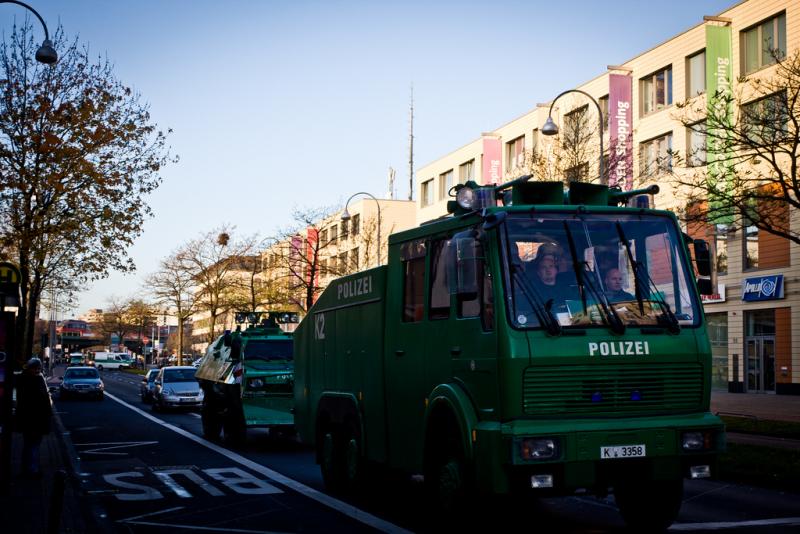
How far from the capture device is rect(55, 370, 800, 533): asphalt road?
9.65 m

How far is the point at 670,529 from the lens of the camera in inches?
365

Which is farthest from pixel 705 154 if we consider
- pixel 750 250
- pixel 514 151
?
pixel 514 151

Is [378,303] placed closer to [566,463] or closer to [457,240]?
[457,240]

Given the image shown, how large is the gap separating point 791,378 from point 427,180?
38841 mm

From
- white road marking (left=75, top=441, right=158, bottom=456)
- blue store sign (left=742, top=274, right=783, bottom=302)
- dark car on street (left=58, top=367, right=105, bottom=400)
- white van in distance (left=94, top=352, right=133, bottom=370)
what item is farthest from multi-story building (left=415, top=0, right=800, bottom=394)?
white van in distance (left=94, top=352, right=133, bottom=370)

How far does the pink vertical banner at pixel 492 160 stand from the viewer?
198ft

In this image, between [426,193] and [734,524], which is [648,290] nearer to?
[734,524]

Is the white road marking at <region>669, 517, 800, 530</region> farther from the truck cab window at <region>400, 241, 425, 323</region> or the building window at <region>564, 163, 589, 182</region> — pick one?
the building window at <region>564, 163, 589, 182</region>

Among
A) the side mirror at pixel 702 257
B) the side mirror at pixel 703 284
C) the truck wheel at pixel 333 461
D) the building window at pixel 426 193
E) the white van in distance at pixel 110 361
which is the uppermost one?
the building window at pixel 426 193

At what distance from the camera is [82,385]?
42.8 m

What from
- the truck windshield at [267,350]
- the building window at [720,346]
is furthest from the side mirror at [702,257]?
the building window at [720,346]

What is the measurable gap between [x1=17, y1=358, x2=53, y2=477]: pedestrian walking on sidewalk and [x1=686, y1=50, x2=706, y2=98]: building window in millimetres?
33730

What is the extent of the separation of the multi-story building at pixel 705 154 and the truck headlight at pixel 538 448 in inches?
873

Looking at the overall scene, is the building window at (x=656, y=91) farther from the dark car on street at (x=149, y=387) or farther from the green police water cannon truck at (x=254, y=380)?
the green police water cannon truck at (x=254, y=380)
